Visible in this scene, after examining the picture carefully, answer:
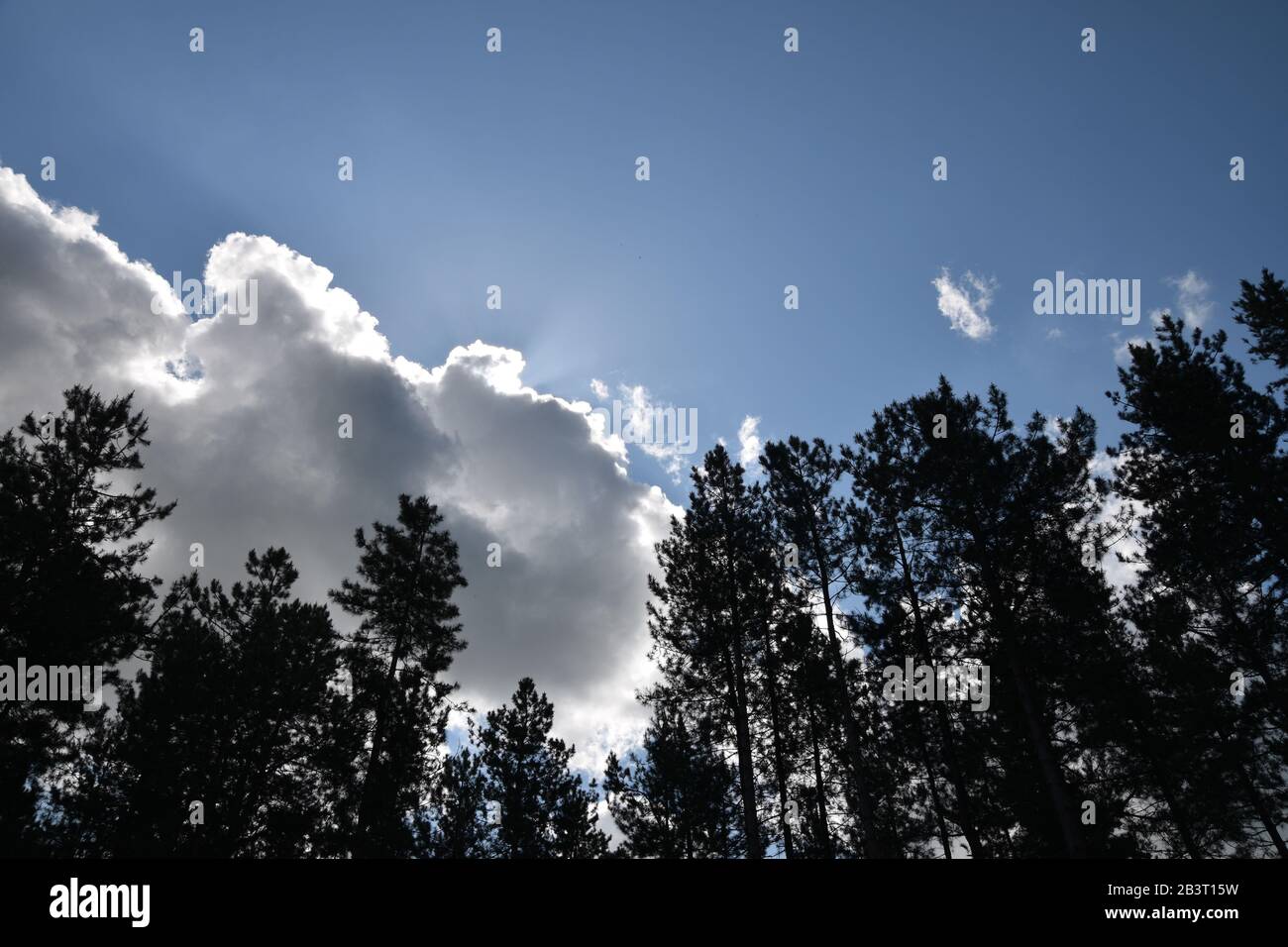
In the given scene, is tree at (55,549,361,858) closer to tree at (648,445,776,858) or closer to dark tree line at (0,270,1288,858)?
dark tree line at (0,270,1288,858)

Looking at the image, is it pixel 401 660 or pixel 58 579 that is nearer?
pixel 58 579

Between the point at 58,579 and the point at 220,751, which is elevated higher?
the point at 58,579

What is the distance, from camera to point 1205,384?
15.4 metres

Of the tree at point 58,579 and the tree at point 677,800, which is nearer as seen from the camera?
the tree at point 58,579

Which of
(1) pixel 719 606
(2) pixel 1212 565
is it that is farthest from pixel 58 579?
(2) pixel 1212 565

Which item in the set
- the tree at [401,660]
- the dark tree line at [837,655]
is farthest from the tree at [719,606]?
the tree at [401,660]

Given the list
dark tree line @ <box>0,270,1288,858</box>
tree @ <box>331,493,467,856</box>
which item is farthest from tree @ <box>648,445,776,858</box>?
tree @ <box>331,493,467,856</box>

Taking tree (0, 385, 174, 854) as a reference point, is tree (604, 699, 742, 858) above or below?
below

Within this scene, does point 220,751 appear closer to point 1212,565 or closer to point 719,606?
point 719,606

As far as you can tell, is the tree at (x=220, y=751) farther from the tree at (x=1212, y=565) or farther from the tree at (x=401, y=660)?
the tree at (x=1212, y=565)

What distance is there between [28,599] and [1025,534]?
2299cm
